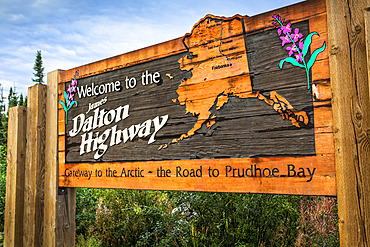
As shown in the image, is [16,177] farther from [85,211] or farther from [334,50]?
[334,50]

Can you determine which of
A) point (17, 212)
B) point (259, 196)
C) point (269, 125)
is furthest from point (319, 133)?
point (17, 212)

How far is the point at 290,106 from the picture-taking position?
2.08 meters

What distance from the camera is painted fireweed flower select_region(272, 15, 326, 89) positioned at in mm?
2031

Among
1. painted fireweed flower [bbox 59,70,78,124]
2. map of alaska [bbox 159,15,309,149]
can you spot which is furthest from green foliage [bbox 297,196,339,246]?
painted fireweed flower [bbox 59,70,78,124]

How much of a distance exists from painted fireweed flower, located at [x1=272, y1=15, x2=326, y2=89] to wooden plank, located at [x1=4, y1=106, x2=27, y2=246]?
3.27 meters

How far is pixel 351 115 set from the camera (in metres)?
1.85

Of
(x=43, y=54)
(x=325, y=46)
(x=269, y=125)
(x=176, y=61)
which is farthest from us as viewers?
(x=43, y=54)

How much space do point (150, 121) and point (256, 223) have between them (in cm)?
208

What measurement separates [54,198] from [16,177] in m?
0.72

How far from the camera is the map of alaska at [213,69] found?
235 cm

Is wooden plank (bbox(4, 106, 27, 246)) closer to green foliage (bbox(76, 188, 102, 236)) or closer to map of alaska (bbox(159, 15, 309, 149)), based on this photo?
green foliage (bbox(76, 188, 102, 236))

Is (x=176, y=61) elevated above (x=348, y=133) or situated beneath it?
elevated above

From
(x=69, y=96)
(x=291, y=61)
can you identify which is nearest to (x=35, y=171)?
(x=69, y=96)

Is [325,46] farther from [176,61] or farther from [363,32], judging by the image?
[176,61]
